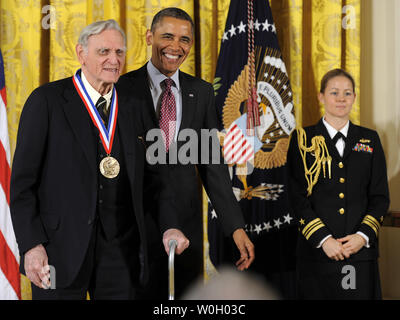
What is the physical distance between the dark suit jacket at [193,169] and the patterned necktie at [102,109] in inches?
12.4

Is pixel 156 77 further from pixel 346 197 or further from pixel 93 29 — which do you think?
pixel 346 197

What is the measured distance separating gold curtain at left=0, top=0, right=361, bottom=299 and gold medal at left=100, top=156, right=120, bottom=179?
149 centimetres

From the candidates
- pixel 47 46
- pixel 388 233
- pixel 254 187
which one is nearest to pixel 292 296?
pixel 254 187

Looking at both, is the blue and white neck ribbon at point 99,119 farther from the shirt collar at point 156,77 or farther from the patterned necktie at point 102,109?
the shirt collar at point 156,77

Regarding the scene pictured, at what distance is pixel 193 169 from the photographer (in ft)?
7.92

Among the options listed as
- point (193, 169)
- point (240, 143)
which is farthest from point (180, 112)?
point (240, 143)

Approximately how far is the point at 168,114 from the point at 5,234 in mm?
1282

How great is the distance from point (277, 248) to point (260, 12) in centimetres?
153

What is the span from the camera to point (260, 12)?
10.1 feet

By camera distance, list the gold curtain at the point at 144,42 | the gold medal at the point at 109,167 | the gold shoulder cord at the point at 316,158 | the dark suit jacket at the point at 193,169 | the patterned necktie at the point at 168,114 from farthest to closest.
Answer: the gold curtain at the point at 144,42 → the gold shoulder cord at the point at 316,158 → the patterned necktie at the point at 168,114 → the dark suit jacket at the point at 193,169 → the gold medal at the point at 109,167

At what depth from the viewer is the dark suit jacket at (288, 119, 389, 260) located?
2.51m

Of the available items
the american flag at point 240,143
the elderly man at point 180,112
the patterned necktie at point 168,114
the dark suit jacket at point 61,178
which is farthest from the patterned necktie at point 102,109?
the american flag at point 240,143

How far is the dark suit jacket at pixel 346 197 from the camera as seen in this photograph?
2508 millimetres

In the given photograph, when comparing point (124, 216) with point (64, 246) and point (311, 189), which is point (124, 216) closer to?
point (64, 246)
